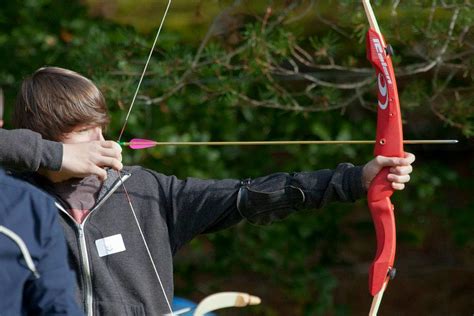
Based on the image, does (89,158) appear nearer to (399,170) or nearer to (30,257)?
(30,257)

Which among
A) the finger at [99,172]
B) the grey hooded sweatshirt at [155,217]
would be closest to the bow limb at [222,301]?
the grey hooded sweatshirt at [155,217]

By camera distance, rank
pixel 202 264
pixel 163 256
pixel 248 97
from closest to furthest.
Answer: pixel 163 256 → pixel 248 97 → pixel 202 264

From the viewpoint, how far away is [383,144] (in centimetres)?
248

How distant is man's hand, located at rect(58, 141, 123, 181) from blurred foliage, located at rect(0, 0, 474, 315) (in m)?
1.29

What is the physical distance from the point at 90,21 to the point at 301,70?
36.8 inches

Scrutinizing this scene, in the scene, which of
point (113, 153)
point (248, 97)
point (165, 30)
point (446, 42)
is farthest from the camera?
point (165, 30)

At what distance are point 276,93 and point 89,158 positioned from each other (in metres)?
1.54

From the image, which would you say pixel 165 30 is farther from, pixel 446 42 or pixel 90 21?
pixel 446 42

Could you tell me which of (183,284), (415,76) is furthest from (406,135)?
(183,284)

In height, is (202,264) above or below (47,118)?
below

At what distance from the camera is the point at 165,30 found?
4250mm

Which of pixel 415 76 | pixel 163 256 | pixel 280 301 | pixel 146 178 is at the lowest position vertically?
pixel 280 301

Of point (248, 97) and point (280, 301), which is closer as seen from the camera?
point (248, 97)

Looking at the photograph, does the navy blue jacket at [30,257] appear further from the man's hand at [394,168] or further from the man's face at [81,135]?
the man's hand at [394,168]
